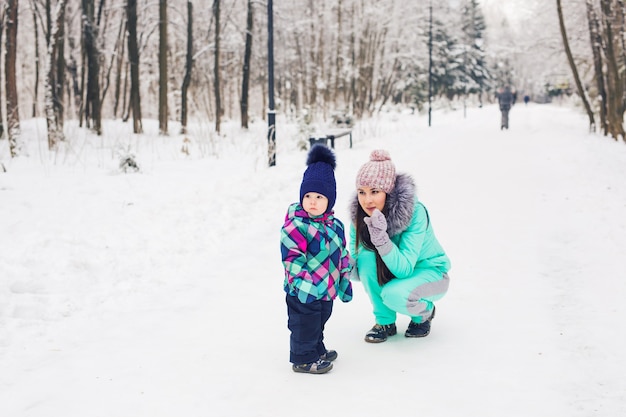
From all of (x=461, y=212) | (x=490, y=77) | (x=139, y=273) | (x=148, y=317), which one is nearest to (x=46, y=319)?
(x=148, y=317)

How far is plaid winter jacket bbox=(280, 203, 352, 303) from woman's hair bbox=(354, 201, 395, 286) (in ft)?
1.62

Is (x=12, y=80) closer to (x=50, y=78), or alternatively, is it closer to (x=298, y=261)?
(x=50, y=78)

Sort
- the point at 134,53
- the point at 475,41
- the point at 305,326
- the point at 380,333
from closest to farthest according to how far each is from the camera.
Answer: the point at 305,326
the point at 380,333
the point at 134,53
the point at 475,41

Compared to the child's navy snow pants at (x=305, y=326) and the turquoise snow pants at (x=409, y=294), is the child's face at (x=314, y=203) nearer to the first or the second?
the child's navy snow pants at (x=305, y=326)

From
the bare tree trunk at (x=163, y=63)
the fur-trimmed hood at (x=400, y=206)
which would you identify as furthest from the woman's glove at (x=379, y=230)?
the bare tree trunk at (x=163, y=63)

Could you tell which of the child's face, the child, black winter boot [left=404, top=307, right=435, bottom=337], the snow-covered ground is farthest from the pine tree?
the child's face

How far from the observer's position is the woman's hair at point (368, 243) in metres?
4.07

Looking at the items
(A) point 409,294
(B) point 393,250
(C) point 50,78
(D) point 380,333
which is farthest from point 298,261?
(C) point 50,78

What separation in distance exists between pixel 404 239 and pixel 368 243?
27 cm

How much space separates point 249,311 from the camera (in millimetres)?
4906

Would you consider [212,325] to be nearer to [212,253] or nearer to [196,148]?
[212,253]

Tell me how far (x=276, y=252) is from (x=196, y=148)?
1033cm

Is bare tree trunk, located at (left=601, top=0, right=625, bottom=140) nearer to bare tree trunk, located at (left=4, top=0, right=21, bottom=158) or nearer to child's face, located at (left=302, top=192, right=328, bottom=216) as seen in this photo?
bare tree trunk, located at (left=4, top=0, right=21, bottom=158)

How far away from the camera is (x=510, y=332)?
14.3ft
